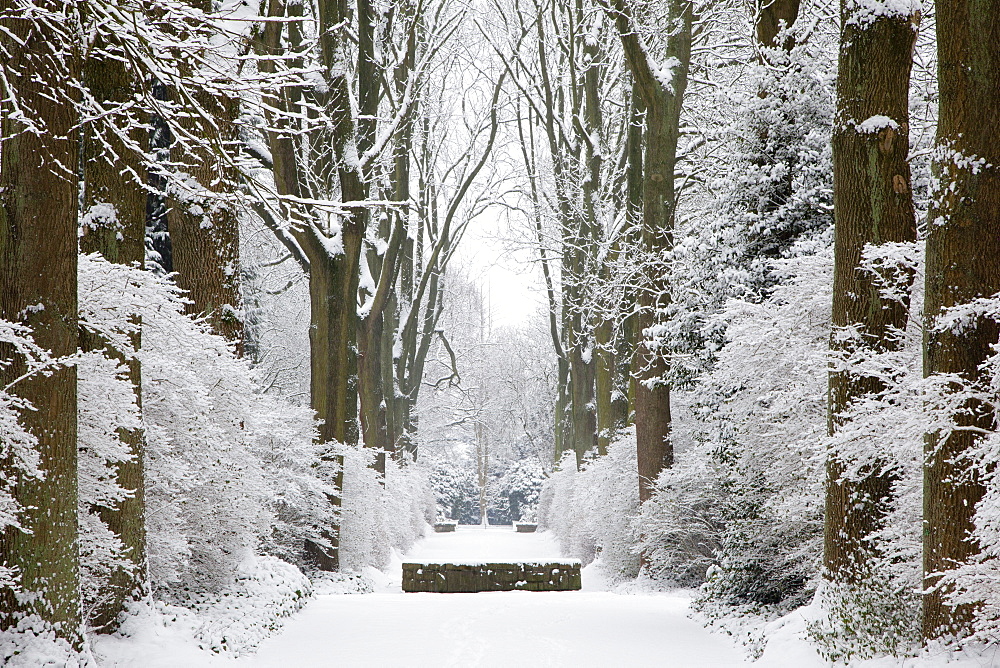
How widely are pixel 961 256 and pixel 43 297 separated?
566cm

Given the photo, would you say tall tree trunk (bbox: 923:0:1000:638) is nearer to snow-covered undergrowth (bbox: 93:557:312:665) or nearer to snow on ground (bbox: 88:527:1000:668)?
snow on ground (bbox: 88:527:1000:668)

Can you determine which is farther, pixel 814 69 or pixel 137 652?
pixel 814 69

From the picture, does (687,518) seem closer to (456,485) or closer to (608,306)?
(608,306)

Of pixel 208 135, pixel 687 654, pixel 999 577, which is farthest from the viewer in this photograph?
pixel 208 135

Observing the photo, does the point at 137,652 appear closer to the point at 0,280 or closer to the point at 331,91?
the point at 0,280

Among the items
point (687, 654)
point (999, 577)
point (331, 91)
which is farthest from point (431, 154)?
point (999, 577)

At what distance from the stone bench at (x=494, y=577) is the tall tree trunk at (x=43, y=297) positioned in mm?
9881

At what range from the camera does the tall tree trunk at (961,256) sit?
5.37 m

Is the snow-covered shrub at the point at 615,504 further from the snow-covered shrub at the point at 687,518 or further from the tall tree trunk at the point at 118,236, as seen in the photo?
the tall tree trunk at the point at 118,236

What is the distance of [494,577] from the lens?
14.9m

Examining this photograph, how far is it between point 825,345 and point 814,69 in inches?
165

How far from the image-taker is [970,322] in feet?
17.7

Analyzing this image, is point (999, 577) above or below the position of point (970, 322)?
below

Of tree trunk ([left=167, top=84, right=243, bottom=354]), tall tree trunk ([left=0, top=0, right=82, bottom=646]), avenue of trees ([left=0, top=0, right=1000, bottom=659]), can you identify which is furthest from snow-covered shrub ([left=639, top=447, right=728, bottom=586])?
tall tree trunk ([left=0, top=0, right=82, bottom=646])
